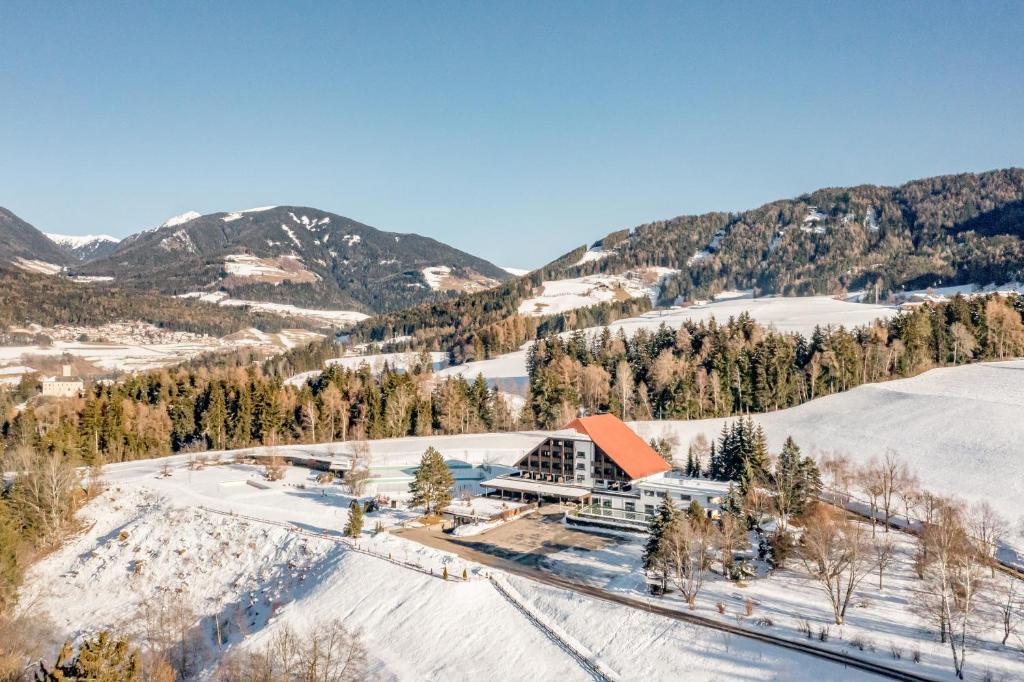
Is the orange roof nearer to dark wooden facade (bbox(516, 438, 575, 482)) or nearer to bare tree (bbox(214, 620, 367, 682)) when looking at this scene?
dark wooden facade (bbox(516, 438, 575, 482))

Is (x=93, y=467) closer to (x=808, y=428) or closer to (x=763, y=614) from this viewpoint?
(x=763, y=614)

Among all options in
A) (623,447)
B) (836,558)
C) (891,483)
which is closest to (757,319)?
(623,447)

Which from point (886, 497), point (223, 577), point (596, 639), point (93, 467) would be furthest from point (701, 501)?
point (93, 467)

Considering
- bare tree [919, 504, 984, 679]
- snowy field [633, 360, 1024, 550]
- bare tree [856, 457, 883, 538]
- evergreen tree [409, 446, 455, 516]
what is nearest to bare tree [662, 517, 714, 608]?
bare tree [919, 504, 984, 679]

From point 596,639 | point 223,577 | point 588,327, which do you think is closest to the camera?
point 596,639

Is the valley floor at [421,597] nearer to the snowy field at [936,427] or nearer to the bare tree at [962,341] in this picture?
the snowy field at [936,427]

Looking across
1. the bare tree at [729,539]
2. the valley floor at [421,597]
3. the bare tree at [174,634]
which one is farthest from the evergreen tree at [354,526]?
the bare tree at [729,539]

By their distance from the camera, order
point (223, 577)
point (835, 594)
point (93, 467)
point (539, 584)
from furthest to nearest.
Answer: point (93, 467), point (223, 577), point (539, 584), point (835, 594)
